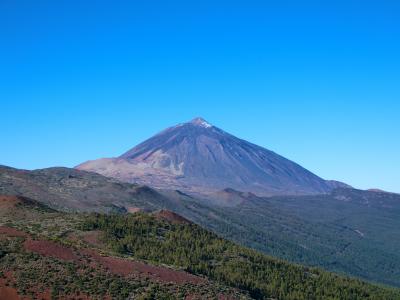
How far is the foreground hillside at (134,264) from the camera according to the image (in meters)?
70.1

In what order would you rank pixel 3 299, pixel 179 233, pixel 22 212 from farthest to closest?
1. pixel 179 233
2. pixel 22 212
3. pixel 3 299

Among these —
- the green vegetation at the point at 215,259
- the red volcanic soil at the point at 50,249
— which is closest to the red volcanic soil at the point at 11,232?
the red volcanic soil at the point at 50,249

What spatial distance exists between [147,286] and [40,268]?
12437mm

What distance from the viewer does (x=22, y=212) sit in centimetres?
10825

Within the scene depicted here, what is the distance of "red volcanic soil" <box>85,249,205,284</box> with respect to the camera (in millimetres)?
75875

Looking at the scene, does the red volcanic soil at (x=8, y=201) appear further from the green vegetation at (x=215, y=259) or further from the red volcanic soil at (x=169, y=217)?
the red volcanic soil at (x=169, y=217)

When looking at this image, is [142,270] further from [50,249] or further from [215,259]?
[215,259]

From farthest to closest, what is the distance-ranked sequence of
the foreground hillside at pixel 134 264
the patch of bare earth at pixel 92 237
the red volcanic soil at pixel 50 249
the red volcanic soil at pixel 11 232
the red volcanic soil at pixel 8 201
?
the red volcanic soil at pixel 8 201 < the patch of bare earth at pixel 92 237 < the red volcanic soil at pixel 11 232 < the red volcanic soil at pixel 50 249 < the foreground hillside at pixel 134 264

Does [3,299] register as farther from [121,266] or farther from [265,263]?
[265,263]

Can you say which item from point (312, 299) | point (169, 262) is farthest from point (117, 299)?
point (312, 299)

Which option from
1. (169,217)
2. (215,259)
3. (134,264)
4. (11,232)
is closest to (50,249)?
(11,232)

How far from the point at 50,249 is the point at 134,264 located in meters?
10.5

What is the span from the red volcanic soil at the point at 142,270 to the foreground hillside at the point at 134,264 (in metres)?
0.13

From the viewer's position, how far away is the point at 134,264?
78812mm
